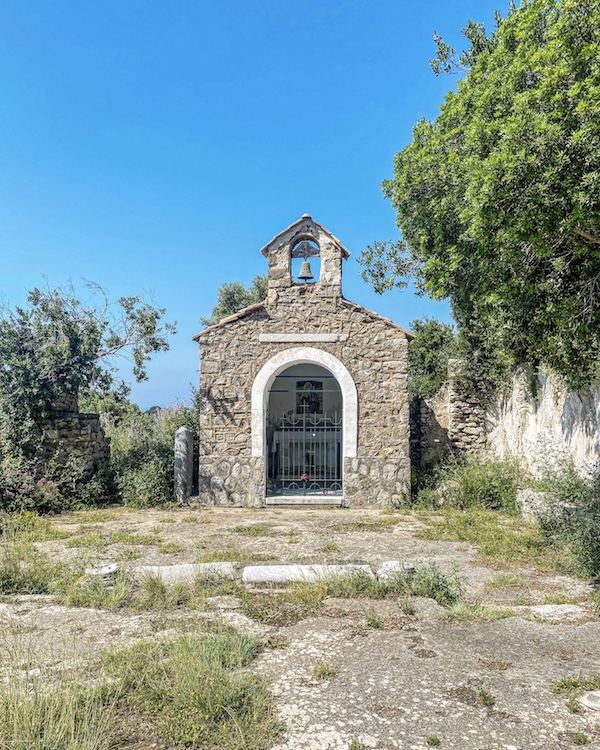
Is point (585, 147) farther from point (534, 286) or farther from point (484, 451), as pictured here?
point (484, 451)

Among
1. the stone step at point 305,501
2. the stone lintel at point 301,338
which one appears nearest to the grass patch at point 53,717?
the stone step at point 305,501

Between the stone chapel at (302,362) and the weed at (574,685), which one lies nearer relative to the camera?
the weed at (574,685)

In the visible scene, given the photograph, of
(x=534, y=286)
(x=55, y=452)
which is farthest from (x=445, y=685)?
(x=55, y=452)

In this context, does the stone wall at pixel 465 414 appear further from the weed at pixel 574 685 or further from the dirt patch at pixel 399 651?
the weed at pixel 574 685

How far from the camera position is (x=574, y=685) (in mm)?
Answer: 3439

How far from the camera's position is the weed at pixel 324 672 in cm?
354

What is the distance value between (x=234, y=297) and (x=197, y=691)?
22.7m

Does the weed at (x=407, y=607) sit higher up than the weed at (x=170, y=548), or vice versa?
the weed at (x=407, y=607)

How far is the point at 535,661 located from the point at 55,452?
1034cm

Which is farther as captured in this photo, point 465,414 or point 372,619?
point 465,414

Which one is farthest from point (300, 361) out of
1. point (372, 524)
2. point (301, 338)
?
point (372, 524)

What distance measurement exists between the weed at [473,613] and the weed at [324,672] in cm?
150

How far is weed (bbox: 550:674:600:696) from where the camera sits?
3378 mm

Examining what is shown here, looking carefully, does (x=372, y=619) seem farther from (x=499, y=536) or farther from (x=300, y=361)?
(x=300, y=361)
